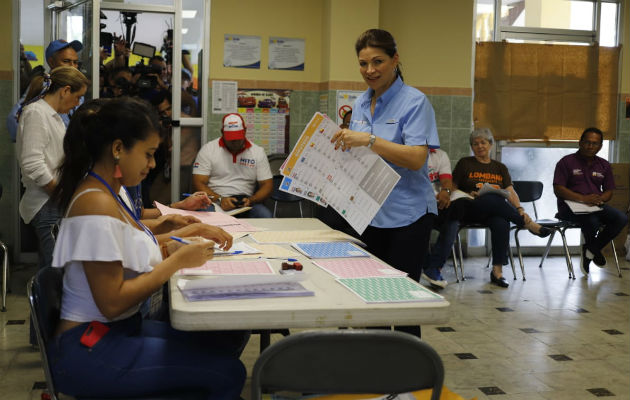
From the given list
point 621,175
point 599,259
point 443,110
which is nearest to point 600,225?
point 599,259

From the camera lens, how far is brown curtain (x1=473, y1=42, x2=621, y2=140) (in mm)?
7160

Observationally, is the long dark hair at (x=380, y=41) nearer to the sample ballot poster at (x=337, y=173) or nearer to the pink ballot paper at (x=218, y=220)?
A: the sample ballot poster at (x=337, y=173)

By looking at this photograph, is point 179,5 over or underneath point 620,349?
over

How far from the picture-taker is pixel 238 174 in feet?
19.2

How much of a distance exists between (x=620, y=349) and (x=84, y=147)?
11.6 ft

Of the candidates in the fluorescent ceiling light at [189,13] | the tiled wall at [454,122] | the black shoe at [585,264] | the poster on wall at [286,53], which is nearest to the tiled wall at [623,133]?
the black shoe at [585,264]

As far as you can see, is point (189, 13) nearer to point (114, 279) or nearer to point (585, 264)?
point (585, 264)

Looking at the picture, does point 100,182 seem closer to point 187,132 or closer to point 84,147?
point 84,147

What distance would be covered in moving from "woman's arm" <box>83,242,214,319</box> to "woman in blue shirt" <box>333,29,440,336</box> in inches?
41.0

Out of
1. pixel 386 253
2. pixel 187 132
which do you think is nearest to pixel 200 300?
pixel 386 253

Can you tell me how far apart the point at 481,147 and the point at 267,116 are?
2.04 meters

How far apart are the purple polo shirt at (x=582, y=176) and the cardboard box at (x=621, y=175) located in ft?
2.12

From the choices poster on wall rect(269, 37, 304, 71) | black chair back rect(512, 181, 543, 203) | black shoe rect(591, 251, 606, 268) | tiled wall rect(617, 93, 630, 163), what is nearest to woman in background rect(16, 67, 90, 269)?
poster on wall rect(269, 37, 304, 71)

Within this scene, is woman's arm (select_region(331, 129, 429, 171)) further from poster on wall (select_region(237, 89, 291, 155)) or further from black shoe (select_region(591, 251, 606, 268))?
black shoe (select_region(591, 251, 606, 268))
